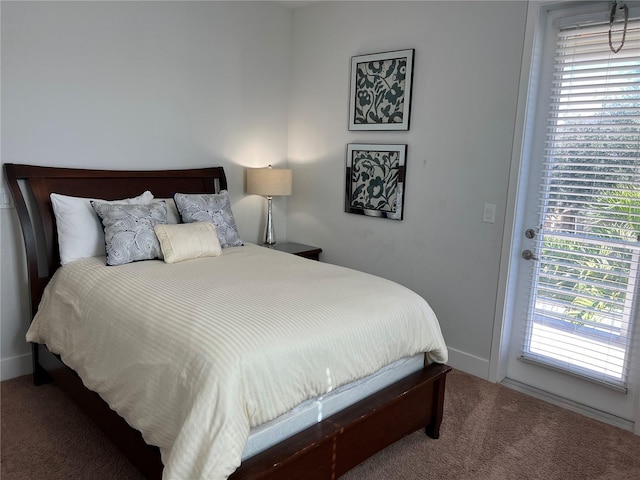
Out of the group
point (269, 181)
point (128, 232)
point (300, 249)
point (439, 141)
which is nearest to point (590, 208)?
point (439, 141)

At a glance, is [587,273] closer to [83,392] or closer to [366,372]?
[366,372]

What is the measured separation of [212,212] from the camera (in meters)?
3.23

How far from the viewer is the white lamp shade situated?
12.7ft

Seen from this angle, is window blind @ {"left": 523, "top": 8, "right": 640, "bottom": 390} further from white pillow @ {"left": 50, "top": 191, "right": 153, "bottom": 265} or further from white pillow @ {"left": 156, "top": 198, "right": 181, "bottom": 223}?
white pillow @ {"left": 50, "top": 191, "right": 153, "bottom": 265}

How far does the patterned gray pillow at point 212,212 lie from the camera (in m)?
3.14

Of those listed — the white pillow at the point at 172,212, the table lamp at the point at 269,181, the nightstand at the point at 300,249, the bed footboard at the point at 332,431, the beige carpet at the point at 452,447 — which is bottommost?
the beige carpet at the point at 452,447

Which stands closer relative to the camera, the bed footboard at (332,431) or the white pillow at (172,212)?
the bed footboard at (332,431)

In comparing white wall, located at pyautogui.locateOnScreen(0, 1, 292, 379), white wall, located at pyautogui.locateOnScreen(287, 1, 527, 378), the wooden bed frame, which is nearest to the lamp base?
white wall, located at pyautogui.locateOnScreen(0, 1, 292, 379)

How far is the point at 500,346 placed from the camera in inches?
121

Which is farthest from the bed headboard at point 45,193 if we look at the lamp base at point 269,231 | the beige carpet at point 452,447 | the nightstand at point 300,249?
the nightstand at point 300,249

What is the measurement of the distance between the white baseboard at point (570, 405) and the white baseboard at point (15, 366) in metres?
3.04

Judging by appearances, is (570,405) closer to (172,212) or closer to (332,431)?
(332,431)

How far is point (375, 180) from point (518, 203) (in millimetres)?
1089

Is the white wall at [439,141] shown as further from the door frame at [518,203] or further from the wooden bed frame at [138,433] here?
the wooden bed frame at [138,433]
